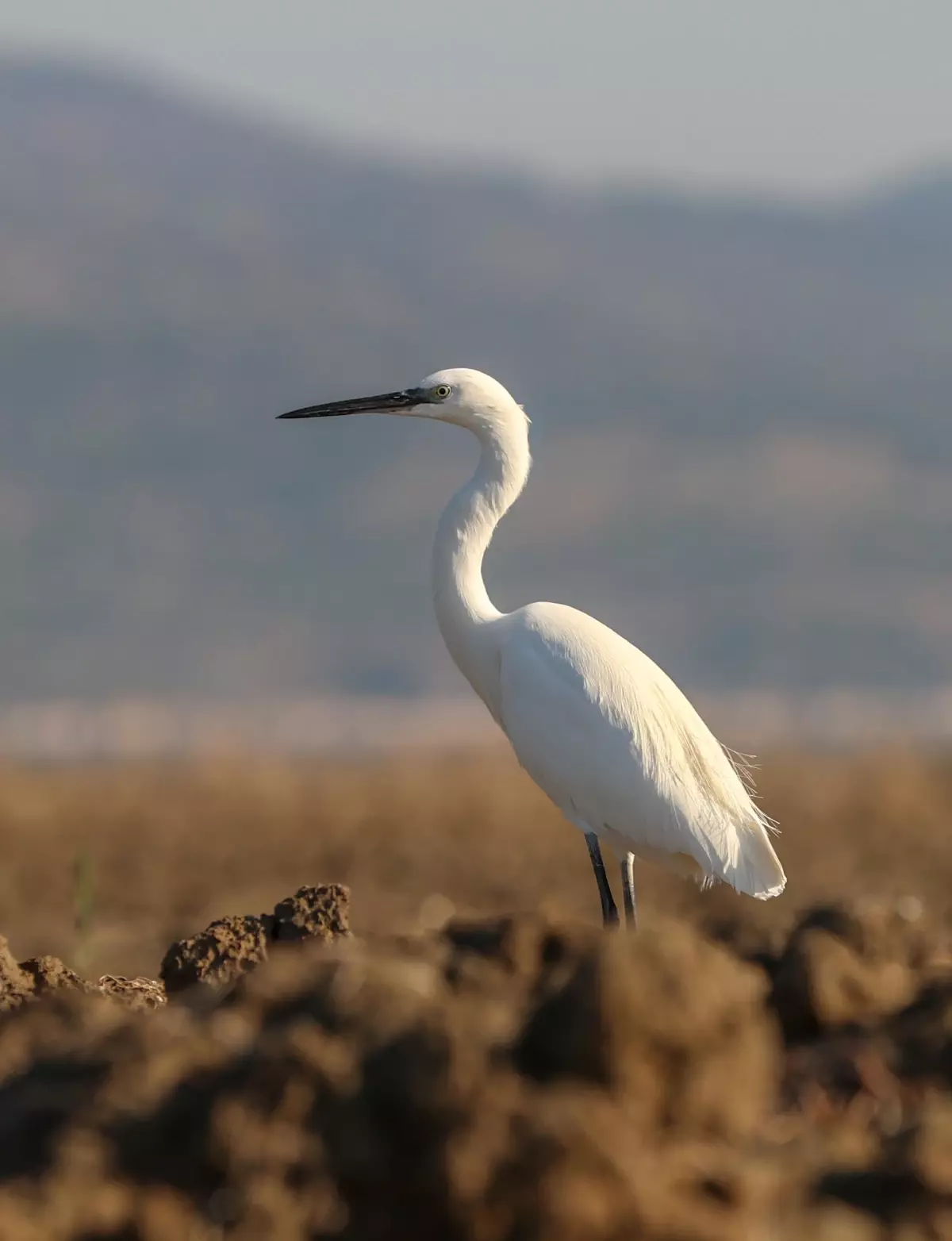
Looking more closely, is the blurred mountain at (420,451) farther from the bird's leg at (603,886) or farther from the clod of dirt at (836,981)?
the clod of dirt at (836,981)

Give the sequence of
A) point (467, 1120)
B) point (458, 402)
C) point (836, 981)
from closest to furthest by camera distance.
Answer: point (467, 1120) < point (836, 981) < point (458, 402)

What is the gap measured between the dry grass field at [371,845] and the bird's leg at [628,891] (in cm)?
763

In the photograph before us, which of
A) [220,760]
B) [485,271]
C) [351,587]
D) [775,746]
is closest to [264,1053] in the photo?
[220,760]

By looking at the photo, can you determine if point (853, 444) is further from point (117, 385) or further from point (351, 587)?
point (117, 385)

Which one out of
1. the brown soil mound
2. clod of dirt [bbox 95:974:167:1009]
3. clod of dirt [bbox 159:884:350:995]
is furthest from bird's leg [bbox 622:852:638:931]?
the brown soil mound

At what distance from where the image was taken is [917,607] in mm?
106438

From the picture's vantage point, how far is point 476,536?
10070 mm

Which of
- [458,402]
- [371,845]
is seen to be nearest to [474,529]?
[458,402]

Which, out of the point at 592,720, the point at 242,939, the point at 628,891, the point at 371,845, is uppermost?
the point at 371,845

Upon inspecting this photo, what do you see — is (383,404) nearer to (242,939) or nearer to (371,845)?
(242,939)

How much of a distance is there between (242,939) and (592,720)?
2387mm

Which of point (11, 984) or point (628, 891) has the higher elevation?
point (628, 891)

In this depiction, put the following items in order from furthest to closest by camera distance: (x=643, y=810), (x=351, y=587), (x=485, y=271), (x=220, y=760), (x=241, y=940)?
(x=485, y=271), (x=351, y=587), (x=220, y=760), (x=643, y=810), (x=241, y=940)

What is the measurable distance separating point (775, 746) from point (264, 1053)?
46968 mm
